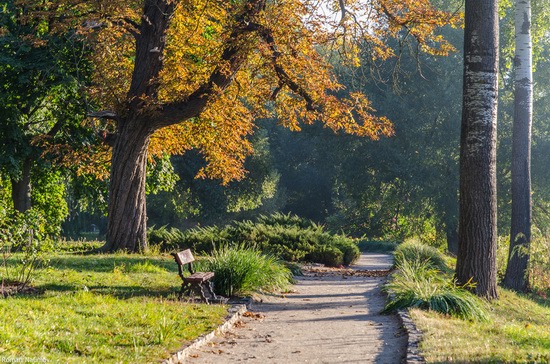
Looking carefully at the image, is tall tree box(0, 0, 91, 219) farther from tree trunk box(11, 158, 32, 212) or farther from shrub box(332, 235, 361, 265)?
shrub box(332, 235, 361, 265)

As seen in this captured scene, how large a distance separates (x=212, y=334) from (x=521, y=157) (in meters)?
12.7

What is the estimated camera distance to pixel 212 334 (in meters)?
9.61

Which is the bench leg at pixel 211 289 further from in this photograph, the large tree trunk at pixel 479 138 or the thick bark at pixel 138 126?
the thick bark at pixel 138 126

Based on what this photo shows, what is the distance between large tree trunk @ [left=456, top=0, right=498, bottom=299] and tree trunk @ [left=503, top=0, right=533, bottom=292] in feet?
20.4

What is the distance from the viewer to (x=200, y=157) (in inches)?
1827

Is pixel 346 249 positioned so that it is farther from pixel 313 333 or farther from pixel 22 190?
pixel 313 333

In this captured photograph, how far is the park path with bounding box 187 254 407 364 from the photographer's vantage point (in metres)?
8.66

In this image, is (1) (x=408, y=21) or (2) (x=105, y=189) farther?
(2) (x=105, y=189)

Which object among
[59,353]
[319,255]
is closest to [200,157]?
[319,255]

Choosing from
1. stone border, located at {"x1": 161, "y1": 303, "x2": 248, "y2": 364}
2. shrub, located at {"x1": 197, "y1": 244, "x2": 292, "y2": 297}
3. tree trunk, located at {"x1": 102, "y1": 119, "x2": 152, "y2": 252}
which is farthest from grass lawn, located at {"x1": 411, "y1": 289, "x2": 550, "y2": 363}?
tree trunk, located at {"x1": 102, "y1": 119, "x2": 152, "y2": 252}

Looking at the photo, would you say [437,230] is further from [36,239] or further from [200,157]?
[36,239]

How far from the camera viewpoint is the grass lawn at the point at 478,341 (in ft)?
25.3

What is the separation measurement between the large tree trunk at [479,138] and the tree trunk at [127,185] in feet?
28.3

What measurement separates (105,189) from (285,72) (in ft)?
43.3
